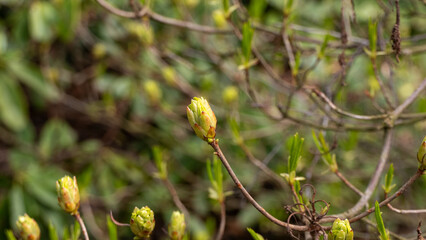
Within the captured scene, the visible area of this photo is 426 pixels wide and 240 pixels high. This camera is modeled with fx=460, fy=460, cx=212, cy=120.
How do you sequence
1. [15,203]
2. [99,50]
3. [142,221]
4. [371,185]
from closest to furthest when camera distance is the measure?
[142,221], [371,185], [15,203], [99,50]

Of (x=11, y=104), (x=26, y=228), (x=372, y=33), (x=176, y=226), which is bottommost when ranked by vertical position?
(x=26, y=228)

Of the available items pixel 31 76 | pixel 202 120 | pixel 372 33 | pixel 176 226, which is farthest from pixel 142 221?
pixel 31 76

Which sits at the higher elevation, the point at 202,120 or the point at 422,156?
the point at 422,156

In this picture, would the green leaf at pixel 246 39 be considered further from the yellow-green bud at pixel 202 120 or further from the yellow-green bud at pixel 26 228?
the yellow-green bud at pixel 26 228

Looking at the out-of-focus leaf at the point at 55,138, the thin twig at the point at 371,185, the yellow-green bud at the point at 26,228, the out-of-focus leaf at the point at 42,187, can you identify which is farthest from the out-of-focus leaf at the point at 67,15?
the thin twig at the point at 371,185

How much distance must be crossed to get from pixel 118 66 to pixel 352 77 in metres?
1.00

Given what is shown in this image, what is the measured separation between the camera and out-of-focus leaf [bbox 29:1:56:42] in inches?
66.7

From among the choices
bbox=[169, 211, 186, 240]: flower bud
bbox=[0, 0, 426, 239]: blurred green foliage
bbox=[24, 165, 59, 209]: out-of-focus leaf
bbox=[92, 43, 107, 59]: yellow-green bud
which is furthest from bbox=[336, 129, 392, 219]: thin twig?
bbox=[92, 43, 107, 59]: yellow-green bud

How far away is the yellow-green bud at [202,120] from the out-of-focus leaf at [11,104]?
1326 mm

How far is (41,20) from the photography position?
1713 mm

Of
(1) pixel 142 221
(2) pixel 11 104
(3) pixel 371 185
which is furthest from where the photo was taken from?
(2) pixel 11 104

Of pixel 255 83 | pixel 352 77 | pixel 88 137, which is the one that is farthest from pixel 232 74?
pixel 88 137

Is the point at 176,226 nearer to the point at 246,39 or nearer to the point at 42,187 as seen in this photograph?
the point at 246,39

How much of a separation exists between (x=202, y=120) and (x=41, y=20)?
1353 mm
